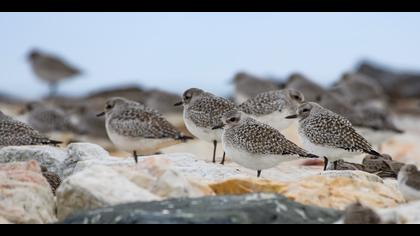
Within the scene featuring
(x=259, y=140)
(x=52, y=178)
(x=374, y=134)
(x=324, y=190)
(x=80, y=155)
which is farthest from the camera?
(x=374, y=134)

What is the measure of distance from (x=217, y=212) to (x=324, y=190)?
2.00 meters

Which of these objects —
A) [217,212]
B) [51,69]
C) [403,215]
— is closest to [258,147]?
[403,215]

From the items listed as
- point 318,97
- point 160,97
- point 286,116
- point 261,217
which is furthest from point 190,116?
point 160,97

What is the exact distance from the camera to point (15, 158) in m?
12.8

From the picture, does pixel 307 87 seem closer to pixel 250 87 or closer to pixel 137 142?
pixel 250 87

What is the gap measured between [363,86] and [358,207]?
2057 cm

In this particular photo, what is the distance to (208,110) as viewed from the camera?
1412cm

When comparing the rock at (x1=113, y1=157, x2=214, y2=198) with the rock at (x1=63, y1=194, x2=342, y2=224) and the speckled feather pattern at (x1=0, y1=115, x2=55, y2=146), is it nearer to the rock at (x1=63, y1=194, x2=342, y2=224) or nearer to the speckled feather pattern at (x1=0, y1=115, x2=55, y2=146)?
the rock at (x1=63, y1=194, x2=342, y2=224)

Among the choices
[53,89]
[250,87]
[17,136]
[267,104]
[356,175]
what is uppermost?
[356,175]

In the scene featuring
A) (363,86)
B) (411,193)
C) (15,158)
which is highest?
(411,193)

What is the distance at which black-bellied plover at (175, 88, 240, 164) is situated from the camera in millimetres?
13992

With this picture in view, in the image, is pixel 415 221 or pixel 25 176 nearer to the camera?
pixel 415 221
